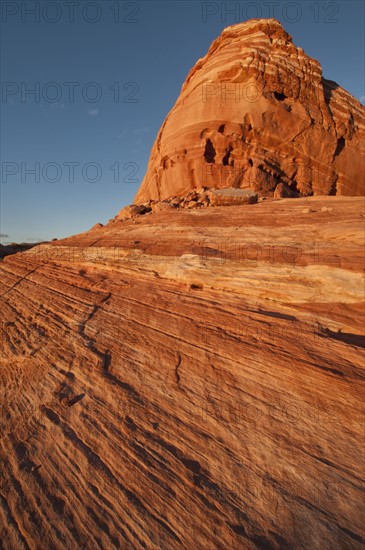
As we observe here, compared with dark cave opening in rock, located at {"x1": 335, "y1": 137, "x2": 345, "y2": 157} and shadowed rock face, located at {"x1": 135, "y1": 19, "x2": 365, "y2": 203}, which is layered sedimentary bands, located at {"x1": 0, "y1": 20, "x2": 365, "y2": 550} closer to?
shadowed rock face, located at {"x1": 135, "y1": 19, "x2": 365, "y2": 203}

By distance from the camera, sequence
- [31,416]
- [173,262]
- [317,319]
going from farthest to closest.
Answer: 1. [173,262]
2. [317,319]
3. [31,416]

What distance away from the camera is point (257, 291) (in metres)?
6.11

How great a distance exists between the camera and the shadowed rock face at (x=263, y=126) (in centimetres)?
1941

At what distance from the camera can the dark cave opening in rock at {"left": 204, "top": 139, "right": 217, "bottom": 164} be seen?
20.2 metres

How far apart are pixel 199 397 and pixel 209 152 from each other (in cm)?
1927

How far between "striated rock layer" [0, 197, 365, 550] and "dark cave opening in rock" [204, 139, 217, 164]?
44.7 ft

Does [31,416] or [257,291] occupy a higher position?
[257,291]

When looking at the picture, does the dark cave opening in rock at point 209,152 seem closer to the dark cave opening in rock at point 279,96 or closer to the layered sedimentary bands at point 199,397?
the dark cave opening in rock at point 279,96

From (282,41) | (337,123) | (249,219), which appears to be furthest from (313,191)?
(249,219)

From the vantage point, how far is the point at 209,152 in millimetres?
20266

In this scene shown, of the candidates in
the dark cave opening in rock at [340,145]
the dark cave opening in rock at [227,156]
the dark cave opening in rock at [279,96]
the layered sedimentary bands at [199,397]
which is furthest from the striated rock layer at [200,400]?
the dark cave opening in rock at [340,145]

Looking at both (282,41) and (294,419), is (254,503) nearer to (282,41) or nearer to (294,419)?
(294,419)

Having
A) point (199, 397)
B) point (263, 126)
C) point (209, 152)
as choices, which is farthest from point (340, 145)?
point (199, 397)

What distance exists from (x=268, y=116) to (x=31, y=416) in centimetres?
2160
